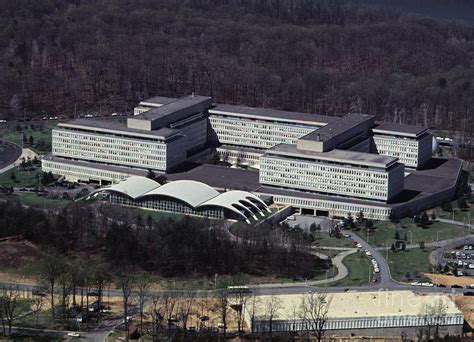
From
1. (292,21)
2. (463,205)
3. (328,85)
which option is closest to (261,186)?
(463,205)

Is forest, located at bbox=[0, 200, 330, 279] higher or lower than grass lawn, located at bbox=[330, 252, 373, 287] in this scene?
higher

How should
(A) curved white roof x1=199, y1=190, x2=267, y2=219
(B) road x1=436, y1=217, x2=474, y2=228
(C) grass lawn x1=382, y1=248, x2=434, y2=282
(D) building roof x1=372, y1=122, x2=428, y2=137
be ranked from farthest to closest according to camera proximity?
(D) building roof x1=372, y1=122, x2=428, y2=137
(B) road x1=436, y1=217, x2=474, y2=228
(A) curved white roof x1=199, y1=190, x2=267, y2=219
(C) grass lawn x1=382, y1=248, x2=434, y2=282

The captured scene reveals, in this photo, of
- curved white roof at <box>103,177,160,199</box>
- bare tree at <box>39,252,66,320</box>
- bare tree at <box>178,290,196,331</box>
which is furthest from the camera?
curved white roof at <box>103,177,160,199</box>

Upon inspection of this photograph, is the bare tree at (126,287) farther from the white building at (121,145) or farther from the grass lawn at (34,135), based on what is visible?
the grass lawn at (34,135)

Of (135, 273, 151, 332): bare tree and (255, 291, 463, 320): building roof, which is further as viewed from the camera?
(255, 291, 463, 320): building roof

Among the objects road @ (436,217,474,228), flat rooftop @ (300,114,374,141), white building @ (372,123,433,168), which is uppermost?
flat rooftop @ (300,114,374,141)

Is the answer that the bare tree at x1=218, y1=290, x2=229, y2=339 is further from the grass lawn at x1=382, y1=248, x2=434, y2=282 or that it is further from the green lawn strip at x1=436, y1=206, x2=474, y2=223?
the green lawn strip at x1=436, y1=206, x2=474, y2=223

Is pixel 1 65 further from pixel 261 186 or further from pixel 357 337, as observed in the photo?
pixel 357 337

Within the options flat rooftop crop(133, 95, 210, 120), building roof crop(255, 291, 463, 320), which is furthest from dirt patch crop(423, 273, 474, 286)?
flat rooftop crop(133, 95, 210, 120)
